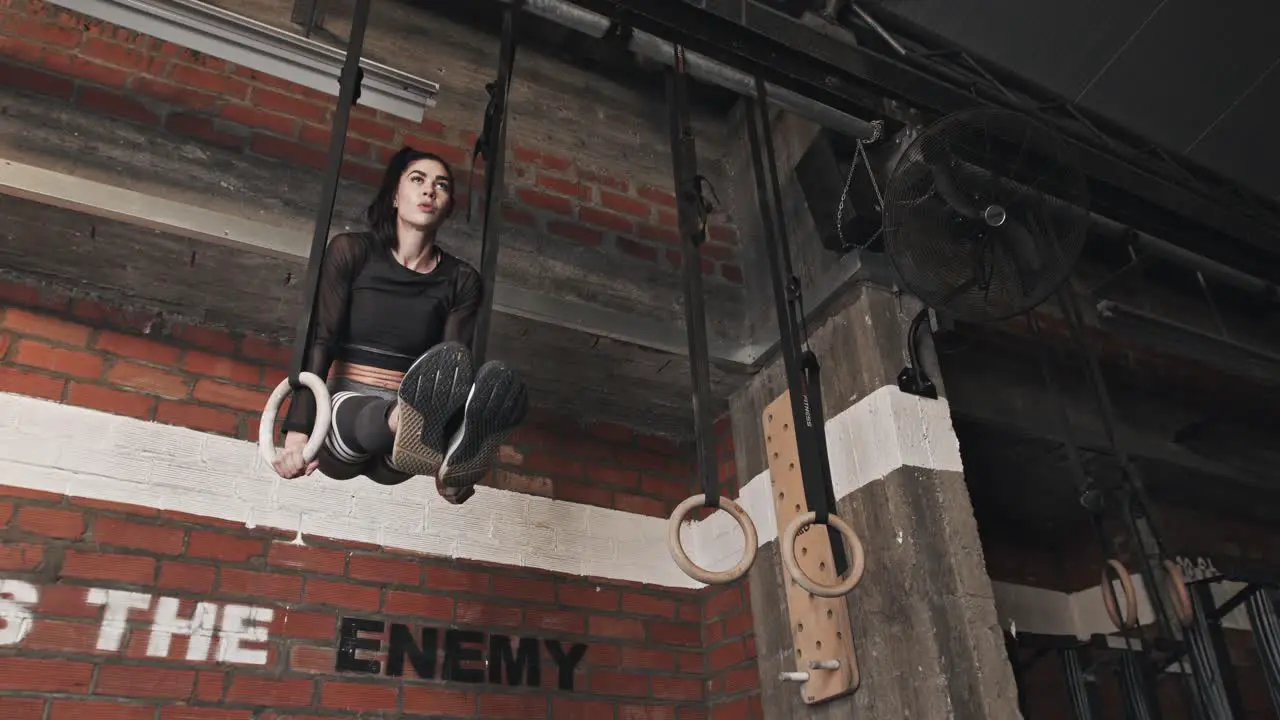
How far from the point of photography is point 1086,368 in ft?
9.86

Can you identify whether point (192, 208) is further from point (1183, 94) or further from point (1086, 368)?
point (1183, 94)

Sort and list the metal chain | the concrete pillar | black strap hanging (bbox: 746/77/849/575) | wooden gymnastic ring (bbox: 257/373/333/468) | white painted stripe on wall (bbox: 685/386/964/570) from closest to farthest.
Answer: wooden gymnastic ring (bbox: 257/373/333/468) < black strap hanging (bbox: 746/77/849/575) < the concrete pillar < white painted stripe on wall (bbox: 685/386/964/570) < the metal chain

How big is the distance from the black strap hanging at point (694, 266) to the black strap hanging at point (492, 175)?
0.41m

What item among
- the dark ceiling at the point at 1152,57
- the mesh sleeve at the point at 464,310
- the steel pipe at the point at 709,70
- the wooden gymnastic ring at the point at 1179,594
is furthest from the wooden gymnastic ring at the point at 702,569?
the dark ceiling at the point at 1152,57

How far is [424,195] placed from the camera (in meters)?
2.38

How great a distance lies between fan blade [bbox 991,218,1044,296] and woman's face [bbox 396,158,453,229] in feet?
4.80

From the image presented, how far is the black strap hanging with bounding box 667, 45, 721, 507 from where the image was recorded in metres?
1.80

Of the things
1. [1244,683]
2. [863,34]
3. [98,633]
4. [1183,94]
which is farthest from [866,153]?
[1244,683]

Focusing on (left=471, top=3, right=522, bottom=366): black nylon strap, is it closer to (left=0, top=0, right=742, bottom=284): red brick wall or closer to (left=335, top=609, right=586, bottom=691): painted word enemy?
(left=0, top=0, right=742, bottom=284): red brick wall

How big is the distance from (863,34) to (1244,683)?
3.62 meters

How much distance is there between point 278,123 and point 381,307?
1132 millimetres

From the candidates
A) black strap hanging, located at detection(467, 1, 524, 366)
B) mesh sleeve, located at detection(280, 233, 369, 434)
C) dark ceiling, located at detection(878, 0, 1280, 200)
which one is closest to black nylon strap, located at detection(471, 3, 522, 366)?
black strap hanging, located at detection(467, 1, 524, 366)

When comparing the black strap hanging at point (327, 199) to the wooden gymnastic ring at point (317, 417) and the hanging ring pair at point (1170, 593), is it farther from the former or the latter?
the hanging ring pair at point (1170, 593)

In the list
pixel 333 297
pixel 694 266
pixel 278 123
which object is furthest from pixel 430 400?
pixel 278 123
